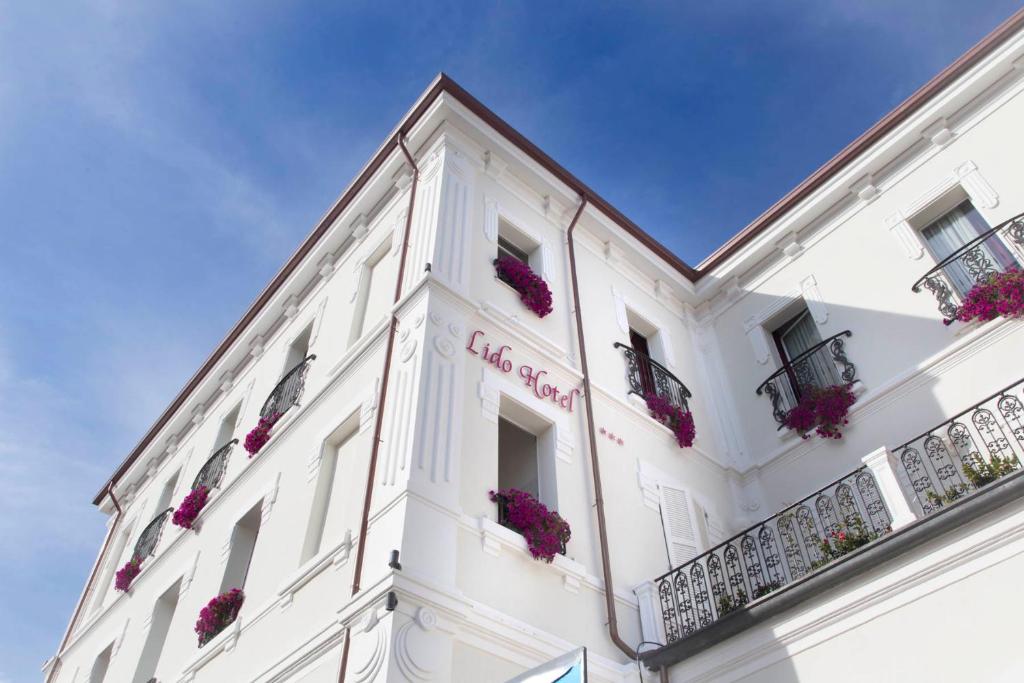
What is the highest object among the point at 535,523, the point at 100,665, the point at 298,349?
the point at 298,349

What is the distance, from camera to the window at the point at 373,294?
11.6 meters

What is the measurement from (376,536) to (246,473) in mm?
5297

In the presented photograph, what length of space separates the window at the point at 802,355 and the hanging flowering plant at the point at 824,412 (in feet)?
1.25

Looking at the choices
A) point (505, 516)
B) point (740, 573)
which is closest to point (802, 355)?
point (740, 573)

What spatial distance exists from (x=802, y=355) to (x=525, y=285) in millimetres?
4905

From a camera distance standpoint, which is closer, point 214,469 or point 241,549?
point 241,549

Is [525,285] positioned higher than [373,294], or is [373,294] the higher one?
[373,294]

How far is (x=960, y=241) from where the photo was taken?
39.3ft

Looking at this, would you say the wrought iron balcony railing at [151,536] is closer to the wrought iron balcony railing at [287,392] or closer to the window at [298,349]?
the wrought iron balcony railing at [287,392]

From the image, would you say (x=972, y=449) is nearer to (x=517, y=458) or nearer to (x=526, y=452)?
(x=526, y=452)

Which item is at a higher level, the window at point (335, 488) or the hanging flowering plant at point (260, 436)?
the hanging flowering plant at point (260, 436)

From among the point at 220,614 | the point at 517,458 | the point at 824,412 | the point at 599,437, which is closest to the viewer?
the point at 220,614

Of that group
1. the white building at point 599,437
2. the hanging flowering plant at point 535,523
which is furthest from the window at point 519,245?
the hanging flowering plant at point 535,523

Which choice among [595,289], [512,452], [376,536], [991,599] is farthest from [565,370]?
[991,599]
